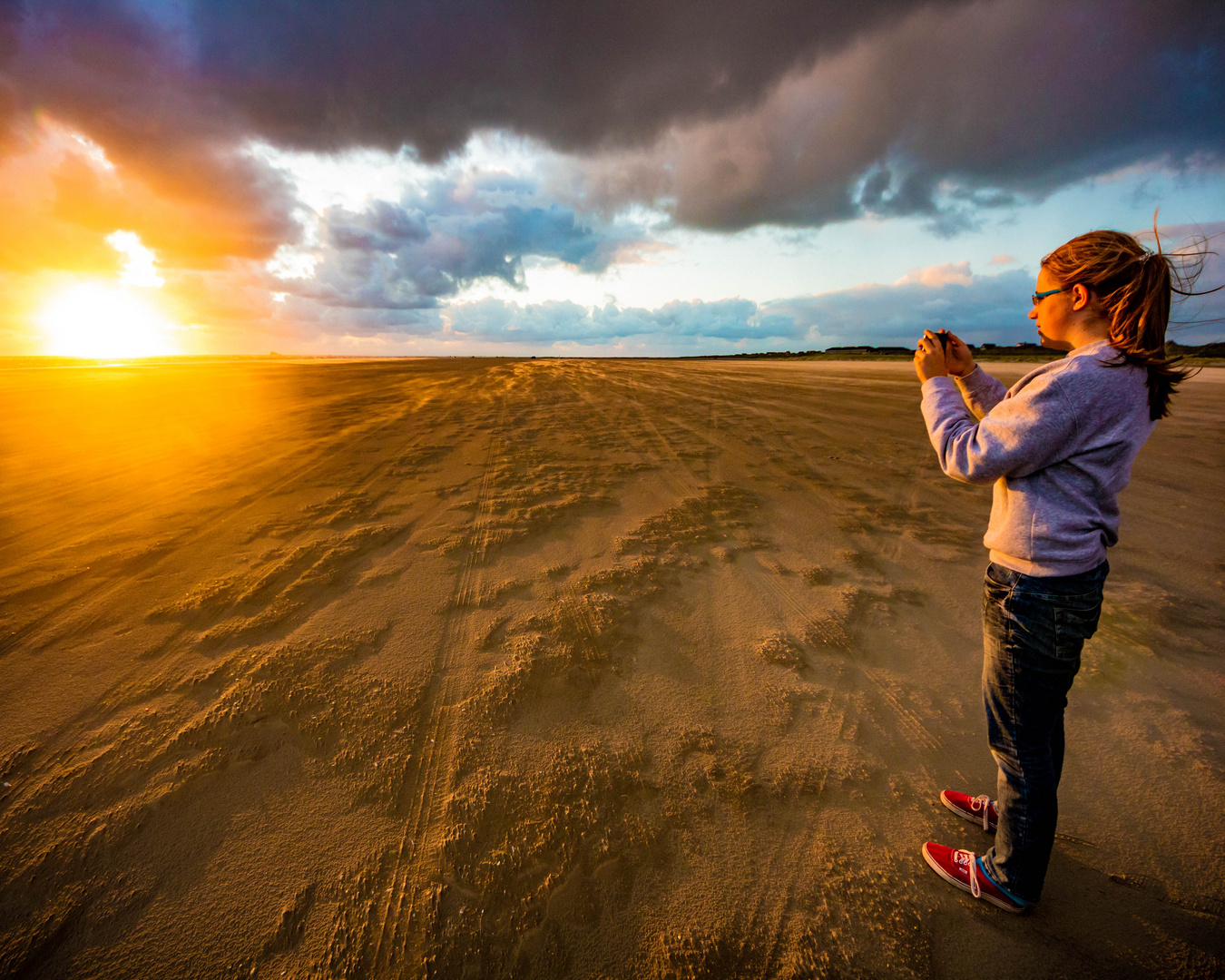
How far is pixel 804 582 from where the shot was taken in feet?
11.4

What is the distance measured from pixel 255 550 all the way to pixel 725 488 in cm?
430

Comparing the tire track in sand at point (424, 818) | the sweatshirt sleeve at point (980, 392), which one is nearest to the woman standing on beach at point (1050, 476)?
the sweatshirt sleeve at point (980, 392)

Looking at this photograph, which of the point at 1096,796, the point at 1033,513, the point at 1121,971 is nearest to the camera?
the point at 1033,513

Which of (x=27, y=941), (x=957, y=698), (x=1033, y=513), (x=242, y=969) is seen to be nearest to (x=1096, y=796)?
(x=957, y=698)

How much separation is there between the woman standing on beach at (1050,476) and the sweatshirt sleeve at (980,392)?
0.87 ft

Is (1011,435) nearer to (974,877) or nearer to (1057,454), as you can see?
(1057,454)

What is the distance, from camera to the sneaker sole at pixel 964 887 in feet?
5.30

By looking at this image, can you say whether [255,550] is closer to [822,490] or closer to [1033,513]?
[1033,513]

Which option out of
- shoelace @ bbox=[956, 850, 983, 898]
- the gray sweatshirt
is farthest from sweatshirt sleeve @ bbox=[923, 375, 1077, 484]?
shoelace @ bbox=[956, 850, 983, 898]

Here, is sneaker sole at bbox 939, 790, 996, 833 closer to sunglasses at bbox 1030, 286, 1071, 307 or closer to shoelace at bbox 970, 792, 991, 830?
shoelace at bbox 970, 792, 991, 830

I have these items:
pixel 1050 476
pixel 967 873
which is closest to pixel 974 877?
pixel 967 873

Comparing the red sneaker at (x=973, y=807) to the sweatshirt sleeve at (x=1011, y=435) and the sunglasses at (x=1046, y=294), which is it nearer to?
the sweatshirt sleeve at (x=1011, y=435)

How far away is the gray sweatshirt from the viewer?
1.27 m

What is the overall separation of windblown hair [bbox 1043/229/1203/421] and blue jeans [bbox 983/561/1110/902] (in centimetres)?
54
